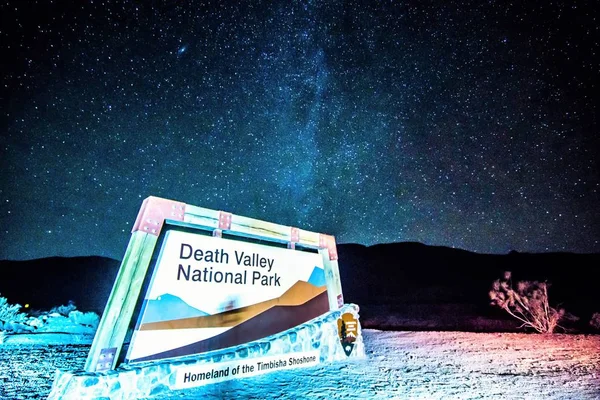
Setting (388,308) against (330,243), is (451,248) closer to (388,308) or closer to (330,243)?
(388,308)

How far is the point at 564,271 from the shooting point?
116ft

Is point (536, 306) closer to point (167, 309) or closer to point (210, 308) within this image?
point (210, 308)

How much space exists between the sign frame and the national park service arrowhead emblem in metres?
2.19

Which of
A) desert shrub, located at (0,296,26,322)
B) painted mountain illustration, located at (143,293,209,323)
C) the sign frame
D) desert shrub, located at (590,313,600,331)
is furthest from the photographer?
desert shrub, located at (0,296,26,322)

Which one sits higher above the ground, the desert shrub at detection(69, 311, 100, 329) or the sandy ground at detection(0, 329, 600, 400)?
the desert shrub at detection(69, 311, 100, 329)

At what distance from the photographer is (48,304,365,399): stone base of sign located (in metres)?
3.55

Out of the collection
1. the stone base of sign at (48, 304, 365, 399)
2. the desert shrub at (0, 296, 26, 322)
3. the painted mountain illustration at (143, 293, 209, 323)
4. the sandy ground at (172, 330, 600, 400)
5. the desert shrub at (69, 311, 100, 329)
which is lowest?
the sandy ground at (172, 330, 600, 400)

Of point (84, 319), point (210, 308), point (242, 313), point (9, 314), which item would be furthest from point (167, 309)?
point (9, 314)

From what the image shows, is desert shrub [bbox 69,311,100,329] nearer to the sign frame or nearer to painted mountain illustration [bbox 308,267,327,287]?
the sign frame

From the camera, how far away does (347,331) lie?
6484mm

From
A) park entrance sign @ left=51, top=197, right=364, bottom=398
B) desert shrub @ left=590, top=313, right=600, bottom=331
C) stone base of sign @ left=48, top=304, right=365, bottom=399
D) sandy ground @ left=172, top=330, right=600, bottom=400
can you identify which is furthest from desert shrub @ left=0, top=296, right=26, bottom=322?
desert shrub @ left=590, top=313, right=600, bottom=331

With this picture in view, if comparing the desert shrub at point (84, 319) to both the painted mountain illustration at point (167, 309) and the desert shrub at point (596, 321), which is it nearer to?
the painted mountain illustration at point (167, 309)

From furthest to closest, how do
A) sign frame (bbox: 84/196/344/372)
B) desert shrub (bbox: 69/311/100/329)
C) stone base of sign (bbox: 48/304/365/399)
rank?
1. desert shrub (bbox: 69/311/100/329)
2. sign frame (bbox: 84/196/344/372)
3. stone base of sign (bbox: 48/304/365/399)

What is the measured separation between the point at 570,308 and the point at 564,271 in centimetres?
2032
